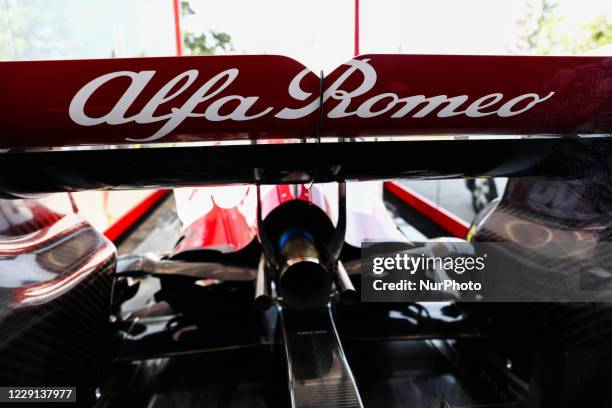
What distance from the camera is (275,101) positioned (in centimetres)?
79

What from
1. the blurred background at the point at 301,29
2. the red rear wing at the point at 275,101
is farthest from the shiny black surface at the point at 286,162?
the blurred background at the point at 301,29

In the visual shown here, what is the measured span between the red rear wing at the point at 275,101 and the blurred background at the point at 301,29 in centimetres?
52

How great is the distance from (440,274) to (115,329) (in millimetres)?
1168

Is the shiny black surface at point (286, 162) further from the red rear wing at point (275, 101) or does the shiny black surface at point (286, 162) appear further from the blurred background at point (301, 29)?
the blurred background at point (301, 29)

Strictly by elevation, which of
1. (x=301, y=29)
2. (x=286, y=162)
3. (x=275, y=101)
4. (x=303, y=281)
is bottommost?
(x=303, y=281)

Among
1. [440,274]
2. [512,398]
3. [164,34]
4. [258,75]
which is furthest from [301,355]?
[164,34]

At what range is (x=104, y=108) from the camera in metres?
0.77

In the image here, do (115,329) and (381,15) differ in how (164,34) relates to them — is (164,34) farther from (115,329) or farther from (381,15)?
(115,329)

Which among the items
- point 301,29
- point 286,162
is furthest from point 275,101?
point 301,29

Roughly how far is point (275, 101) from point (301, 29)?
1698 millimetres

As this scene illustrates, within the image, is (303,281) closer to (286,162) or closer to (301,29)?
(286,162)

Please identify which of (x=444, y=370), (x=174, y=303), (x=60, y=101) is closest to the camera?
(x=60, y=101)

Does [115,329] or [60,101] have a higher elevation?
[60,101]

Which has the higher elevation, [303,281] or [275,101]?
[275,101]
